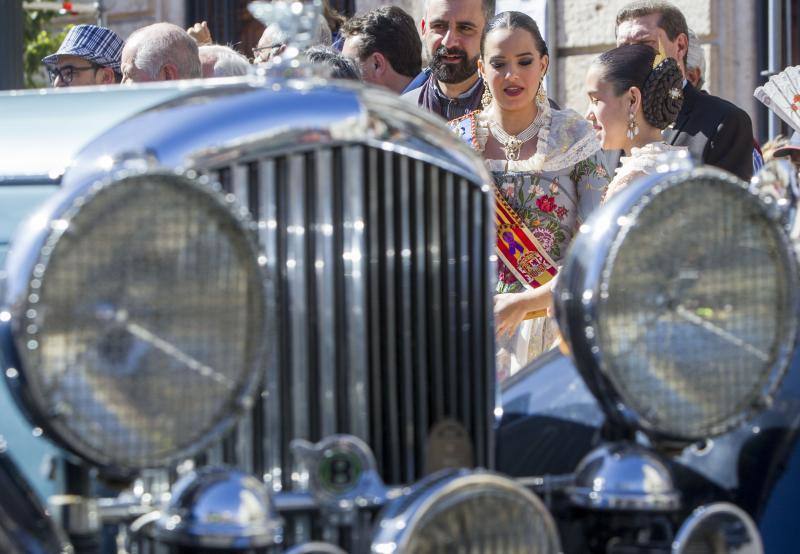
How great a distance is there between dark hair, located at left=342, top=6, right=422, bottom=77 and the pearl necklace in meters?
1.23

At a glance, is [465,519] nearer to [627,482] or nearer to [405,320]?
[627,482]

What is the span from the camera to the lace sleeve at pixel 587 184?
418cm

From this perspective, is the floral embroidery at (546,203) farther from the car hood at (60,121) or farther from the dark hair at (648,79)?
the car hood at (60,121)

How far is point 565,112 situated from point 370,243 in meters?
2.04

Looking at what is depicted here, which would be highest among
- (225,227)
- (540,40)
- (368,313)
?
(540,40)

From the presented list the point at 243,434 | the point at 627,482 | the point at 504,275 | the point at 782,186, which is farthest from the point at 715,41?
the point at 243,434

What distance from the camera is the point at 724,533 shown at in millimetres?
2451

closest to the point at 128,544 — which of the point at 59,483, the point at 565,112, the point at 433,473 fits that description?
the point at 59,483

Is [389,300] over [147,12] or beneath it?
beneath

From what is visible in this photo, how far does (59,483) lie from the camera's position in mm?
2143

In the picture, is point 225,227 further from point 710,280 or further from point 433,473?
point 710,280

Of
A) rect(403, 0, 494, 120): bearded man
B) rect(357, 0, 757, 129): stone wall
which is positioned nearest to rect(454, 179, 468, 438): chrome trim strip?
rect(403, 0, 494, 120): bearded man

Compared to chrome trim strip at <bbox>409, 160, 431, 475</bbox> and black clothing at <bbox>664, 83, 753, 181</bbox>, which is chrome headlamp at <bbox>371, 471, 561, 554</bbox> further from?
black clothing at <bbox>664, 83, 753, 181</bbox>

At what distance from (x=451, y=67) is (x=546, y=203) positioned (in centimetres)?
113
